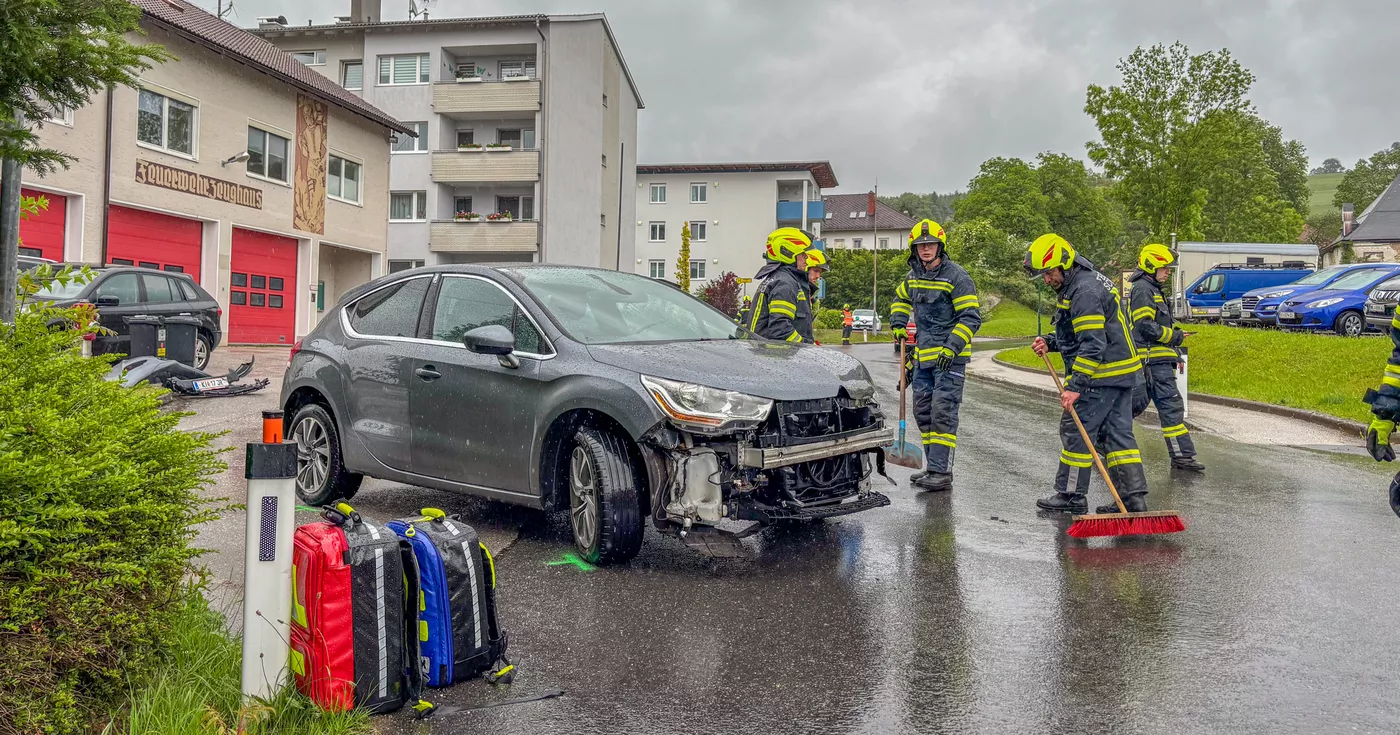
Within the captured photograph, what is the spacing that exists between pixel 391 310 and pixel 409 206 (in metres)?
35.9

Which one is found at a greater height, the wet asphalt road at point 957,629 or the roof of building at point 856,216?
the roof of building at point 856,216

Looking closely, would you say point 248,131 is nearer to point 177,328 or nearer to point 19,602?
point 177,328

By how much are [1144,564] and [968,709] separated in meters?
2.65

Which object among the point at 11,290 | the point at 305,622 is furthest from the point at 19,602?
the point at 11,290

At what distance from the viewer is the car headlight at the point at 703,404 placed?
16.4ft

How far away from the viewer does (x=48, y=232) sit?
19.5 metres

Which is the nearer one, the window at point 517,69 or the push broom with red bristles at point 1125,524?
the push broom with red bristles at point 1125,524

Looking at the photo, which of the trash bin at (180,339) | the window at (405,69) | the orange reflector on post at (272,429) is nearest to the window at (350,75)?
the window at (405,69)

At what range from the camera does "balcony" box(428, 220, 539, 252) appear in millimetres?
39312

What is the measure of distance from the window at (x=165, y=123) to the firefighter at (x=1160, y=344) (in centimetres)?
1994

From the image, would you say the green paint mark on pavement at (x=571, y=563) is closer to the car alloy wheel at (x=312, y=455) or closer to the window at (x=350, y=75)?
the car alloy wheel at (x=312, y=455)

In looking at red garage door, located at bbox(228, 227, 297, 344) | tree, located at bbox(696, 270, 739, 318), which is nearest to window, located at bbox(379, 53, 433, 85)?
red garage door, located at bbox(228, 227, 297, 344)

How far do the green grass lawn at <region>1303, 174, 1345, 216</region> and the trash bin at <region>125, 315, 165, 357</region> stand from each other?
14425cm

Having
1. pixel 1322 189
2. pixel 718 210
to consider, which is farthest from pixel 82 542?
pixel 1322 189
